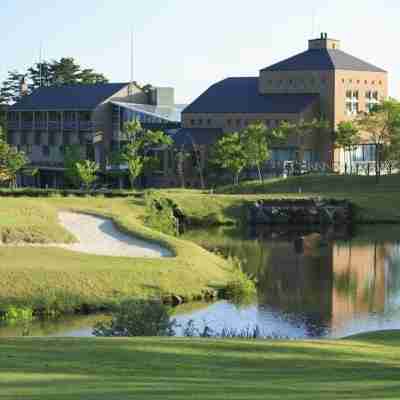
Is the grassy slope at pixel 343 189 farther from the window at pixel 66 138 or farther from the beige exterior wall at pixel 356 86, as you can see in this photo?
the window at pixel 66 138

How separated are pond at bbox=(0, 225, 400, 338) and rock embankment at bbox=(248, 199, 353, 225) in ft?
15.9

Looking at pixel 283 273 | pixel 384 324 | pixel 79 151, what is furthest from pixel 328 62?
pixel 384 324

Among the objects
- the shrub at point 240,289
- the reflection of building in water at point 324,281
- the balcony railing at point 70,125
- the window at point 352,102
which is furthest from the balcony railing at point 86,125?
the shrub at point 240,289

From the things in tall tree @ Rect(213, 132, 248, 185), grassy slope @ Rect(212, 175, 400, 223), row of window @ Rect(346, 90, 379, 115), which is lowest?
grassy slope @ Rect(212, 175, 400, 223)

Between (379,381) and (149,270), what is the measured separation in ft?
75.9

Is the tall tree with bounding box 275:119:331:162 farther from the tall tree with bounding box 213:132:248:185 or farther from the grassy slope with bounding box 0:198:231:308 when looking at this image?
the grassy slope with bounding box 0:198:231:308

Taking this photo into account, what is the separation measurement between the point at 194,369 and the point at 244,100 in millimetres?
80918

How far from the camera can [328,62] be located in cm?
9681

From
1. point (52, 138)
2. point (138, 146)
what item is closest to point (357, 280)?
point (138, 146)

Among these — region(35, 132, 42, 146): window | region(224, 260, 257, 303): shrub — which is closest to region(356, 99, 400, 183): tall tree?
region(35, 132, 42, 146): window

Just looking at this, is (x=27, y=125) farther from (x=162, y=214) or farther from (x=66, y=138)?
(x=162, y=214)

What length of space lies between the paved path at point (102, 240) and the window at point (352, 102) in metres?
45.1

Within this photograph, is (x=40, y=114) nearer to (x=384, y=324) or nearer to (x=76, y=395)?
(x=384, y=324)

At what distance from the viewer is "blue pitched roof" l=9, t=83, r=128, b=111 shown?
103 meters
